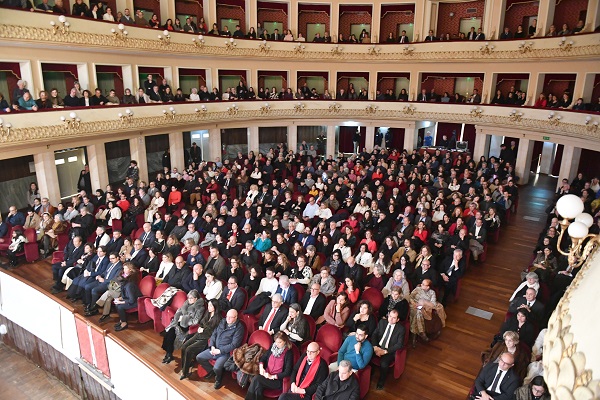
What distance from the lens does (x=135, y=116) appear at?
48.1ft

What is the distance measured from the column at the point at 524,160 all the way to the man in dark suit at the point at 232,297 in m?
13.3

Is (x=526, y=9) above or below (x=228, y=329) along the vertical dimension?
above

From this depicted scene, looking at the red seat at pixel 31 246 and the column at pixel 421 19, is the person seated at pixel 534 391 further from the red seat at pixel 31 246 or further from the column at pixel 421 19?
the column at pixel 421 19

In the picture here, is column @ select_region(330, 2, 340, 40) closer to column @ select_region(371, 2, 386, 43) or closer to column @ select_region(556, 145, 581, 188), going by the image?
column @ select_region(371, 2, 386, 43)

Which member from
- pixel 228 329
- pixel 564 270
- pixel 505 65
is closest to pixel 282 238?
pixel 228 329

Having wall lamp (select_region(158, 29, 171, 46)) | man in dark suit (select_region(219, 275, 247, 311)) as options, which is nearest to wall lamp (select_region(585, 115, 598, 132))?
man in dark suit (select_region(219, 275, 247, 311))

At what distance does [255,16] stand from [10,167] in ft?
40.2

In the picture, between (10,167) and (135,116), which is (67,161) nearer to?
(10,167)

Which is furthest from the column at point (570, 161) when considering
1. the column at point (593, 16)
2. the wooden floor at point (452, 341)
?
the wooden floor at point (452, 341)

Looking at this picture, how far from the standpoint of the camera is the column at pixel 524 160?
53.8ft

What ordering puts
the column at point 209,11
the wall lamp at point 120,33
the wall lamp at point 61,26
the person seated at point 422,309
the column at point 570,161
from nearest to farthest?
the person seated at point 422,309
the wall lamp at point 61,26
the wall lamp at point 120,33
the column at point 570,161
the column at point 209,11

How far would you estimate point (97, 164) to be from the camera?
1456 cm

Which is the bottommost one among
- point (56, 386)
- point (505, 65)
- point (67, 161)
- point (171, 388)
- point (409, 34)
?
point (56, 386)

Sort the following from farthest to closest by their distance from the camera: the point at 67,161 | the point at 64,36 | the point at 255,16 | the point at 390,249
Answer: the point at 255,16 < the point at 67,161 < the point at 64,36 < the point at 390,249
